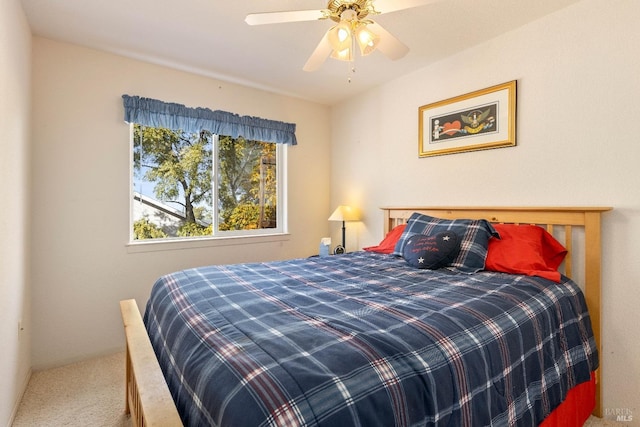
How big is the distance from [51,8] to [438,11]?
2.53m

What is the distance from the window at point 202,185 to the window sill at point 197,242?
0.30ft

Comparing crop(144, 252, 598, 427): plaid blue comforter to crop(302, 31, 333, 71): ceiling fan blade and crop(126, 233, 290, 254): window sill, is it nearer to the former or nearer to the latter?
crop(126, 233, 290, 254): window sill

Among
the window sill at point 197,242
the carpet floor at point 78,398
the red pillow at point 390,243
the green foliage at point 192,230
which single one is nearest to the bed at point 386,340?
the red pillow at point 390,243

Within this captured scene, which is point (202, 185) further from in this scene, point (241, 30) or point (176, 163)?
point (241, 30)

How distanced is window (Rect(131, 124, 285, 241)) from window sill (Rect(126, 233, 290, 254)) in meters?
0.09

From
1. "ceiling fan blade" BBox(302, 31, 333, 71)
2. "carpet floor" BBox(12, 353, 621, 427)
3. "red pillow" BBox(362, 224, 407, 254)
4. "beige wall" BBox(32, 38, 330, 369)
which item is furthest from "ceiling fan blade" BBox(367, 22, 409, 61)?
"carpet floor" BBox(12, 353, 621, 427)

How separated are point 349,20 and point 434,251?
1458mm

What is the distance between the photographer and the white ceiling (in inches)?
81.0

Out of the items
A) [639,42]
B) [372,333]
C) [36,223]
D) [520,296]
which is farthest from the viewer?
[36,223]

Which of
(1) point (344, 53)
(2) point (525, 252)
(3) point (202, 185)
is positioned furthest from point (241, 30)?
(2) point (525, 252)

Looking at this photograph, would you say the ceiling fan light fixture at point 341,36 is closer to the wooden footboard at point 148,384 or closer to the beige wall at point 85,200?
the wooden footboard at point 148,384

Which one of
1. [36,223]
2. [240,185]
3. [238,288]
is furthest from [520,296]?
[36,223]

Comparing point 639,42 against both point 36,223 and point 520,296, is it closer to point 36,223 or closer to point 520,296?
point 520,296

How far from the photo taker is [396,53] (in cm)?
187
